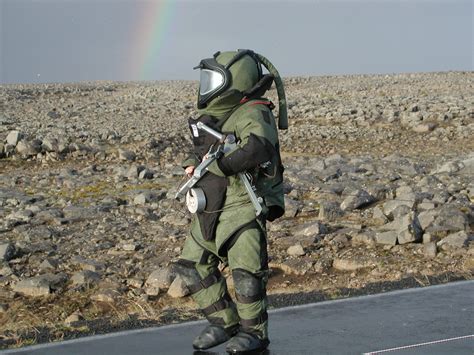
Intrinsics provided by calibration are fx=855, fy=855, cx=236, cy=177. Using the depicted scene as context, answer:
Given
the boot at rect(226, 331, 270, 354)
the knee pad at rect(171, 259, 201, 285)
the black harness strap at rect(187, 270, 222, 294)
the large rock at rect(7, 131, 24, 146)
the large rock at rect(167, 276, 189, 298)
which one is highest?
the large rock at rect(7, 131, 24, 146)

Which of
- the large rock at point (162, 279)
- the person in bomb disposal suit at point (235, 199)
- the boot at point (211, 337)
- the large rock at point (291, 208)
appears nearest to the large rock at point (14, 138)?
the large rock at point (291, 208)

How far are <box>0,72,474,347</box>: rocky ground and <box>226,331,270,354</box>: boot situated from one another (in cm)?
140

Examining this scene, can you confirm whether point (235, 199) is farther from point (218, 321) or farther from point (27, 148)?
point (27, 148)

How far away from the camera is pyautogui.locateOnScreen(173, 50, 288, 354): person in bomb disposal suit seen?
5367mm

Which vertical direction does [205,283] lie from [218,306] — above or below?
above

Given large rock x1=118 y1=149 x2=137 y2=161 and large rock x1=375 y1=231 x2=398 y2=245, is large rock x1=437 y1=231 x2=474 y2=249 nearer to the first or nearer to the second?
large rock x1=375 y1=231 x2=398 y2=245

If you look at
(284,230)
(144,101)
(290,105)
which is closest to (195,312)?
(284,230)

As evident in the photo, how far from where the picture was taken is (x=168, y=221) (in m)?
11.5

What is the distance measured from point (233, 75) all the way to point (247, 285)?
4.45ft

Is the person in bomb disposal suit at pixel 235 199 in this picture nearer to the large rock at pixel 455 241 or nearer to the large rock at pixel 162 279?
the large rock at pixel 162 279

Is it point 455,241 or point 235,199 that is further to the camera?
point 455,241

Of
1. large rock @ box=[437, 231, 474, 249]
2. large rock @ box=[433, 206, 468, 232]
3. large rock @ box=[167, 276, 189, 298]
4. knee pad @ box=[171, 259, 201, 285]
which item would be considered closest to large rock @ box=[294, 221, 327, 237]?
large rock @ box=[433, 206, 468, 232]

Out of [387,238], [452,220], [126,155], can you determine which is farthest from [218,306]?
[126,155]

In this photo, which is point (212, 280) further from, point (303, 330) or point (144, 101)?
point (144, 101)
